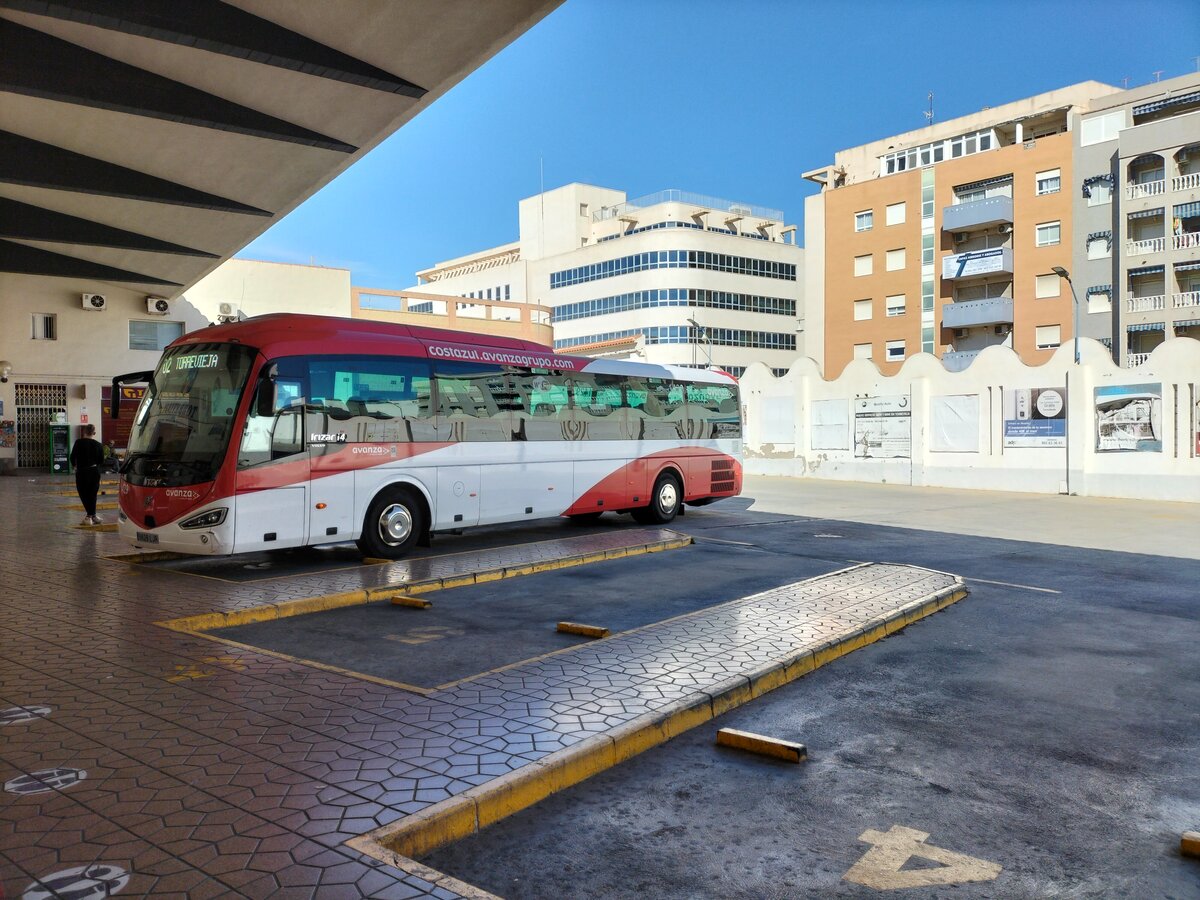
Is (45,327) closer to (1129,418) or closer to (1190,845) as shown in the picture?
(1129,418)

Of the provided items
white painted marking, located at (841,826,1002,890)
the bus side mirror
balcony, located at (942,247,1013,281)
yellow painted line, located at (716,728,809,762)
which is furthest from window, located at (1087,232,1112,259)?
white painted marking, located at (841,826,1002,890)

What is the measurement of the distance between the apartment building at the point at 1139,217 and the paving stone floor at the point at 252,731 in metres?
42.2

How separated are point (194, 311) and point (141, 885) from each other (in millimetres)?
37037

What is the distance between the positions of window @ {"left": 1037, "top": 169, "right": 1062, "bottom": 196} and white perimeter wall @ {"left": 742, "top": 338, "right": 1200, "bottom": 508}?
89.3ft

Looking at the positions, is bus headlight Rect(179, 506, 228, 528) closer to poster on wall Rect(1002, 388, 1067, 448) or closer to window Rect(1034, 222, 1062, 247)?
poster on wall Rect(1002, 388, 1067, 448)

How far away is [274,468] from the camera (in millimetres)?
10125

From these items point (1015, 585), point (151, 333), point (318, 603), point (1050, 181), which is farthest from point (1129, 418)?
point (151, 333)

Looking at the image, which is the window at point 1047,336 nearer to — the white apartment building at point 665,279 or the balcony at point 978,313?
the balcony at point 978,313

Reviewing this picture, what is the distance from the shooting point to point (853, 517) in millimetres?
17438

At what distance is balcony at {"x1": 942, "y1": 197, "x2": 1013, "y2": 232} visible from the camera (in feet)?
160

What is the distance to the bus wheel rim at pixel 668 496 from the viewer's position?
53.7 feet

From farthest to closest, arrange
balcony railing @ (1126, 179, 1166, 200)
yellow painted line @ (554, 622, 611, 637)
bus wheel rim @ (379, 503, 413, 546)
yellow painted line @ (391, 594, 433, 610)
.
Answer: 1. balcony railing @ (1126, 179, 1166, 200)
2. bus wheel rim @ (379, 503, 413, 546)
3. yellow painted line @ (391, 594, 433, 610)
4. yellow painted line @ (554, 622, 611, 637)

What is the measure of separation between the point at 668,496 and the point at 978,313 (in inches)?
1569

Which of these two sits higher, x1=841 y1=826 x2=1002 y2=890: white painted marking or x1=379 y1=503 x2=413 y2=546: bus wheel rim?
x1=379 y1=503 x2=413 y2=546: bus wheel rim
